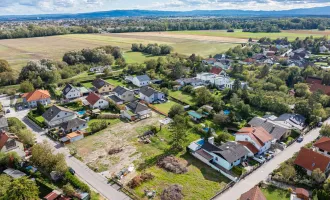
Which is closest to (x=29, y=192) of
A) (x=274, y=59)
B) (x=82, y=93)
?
(x=82, y=93)

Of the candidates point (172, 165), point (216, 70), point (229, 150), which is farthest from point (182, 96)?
point (172, 165)

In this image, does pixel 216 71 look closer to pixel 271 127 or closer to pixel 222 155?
pixel 271 127

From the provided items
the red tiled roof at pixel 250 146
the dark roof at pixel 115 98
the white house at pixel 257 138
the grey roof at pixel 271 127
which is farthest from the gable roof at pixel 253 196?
the dark roof at pixel 115 98

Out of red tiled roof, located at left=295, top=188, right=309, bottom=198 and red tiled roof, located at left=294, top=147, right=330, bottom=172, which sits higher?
red tiled roof, located at left=294, top=147, right=330, bottom=172

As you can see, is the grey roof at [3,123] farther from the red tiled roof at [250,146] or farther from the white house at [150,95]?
the red tiled roof at [250,146]

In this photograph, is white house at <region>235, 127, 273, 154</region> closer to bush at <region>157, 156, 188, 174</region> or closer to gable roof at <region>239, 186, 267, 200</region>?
bush at <region>157, 156, 188, 174</region>

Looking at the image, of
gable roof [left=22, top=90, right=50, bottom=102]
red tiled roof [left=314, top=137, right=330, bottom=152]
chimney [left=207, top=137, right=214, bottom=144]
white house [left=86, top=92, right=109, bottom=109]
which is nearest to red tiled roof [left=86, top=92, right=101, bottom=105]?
white house [left=86, top=92, right=109, bottom=109]
